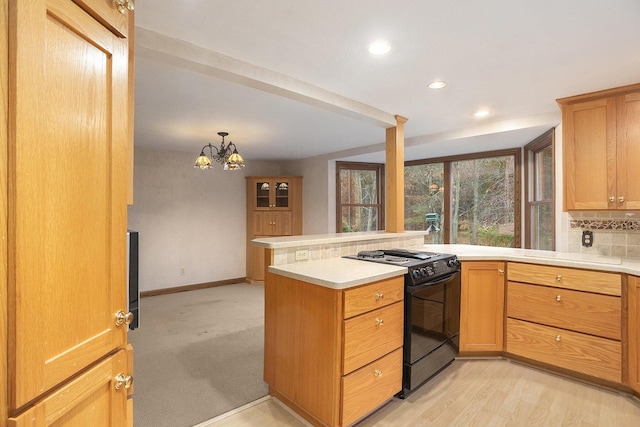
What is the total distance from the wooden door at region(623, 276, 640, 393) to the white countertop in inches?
4.3

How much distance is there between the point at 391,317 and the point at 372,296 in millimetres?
255

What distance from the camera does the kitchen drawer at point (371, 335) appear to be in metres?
1.80

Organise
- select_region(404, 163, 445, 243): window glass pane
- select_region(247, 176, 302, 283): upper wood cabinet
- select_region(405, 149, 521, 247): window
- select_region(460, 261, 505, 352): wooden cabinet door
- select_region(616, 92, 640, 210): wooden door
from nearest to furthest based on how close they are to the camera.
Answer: select_region(616, 92, 640, 210): wooden door < select_region(460, 261, 505, 352): wooden cabinet door < select_region(405, 149, 521, 247): window < select_region(404, 163, 445, 243): window glass pane < select_region(247, 176, 302, 283): upper wood cabinet

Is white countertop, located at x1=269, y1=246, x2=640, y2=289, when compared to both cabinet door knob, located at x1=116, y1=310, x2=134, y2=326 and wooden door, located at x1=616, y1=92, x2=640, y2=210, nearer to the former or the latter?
wooden door, located at x1=616, y1=92, x2=640, y2=210

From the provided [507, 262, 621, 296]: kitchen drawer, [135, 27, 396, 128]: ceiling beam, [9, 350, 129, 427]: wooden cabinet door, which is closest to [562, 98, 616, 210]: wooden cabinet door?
[507, 262, 621, 296]: kitchen drawer

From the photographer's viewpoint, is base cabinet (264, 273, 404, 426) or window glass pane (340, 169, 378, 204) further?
window glass pane (340, 169, 378, 204)

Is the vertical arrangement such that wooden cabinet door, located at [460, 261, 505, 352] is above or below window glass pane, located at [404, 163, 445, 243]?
below

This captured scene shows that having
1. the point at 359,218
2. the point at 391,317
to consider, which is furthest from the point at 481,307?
the point at 359,218

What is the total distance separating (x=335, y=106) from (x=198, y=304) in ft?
11.4

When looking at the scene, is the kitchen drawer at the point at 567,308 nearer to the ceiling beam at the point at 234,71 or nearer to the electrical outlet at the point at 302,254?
the electrical outlet at the point at 302,254

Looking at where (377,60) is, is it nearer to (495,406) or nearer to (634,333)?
(495,406)

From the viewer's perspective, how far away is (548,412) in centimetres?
207

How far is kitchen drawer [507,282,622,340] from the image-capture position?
2.33 metres

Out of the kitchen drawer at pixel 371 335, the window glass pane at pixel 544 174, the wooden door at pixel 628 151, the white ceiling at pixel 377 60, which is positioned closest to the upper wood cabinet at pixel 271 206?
the white ceiling at pixel 377 60
